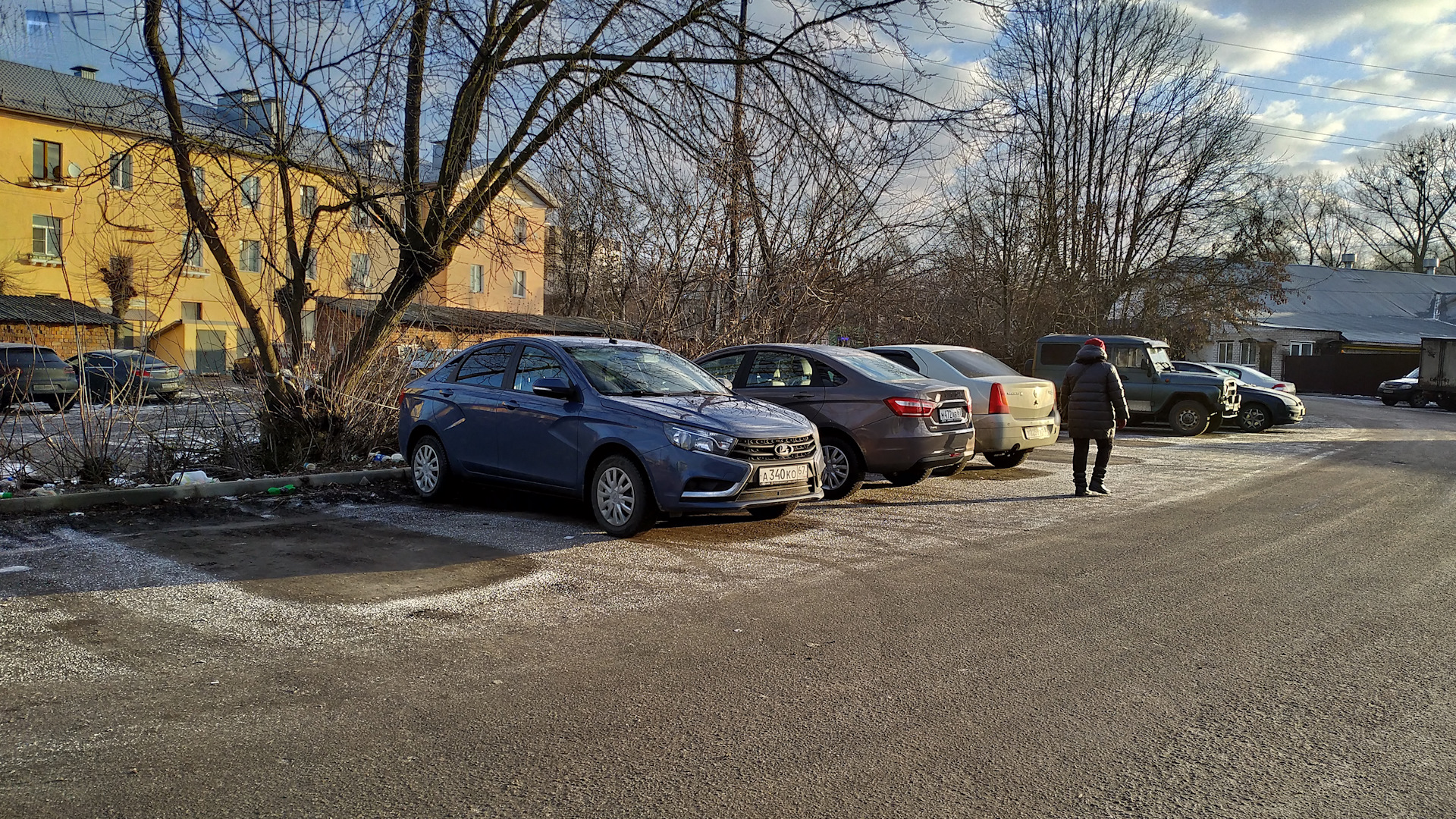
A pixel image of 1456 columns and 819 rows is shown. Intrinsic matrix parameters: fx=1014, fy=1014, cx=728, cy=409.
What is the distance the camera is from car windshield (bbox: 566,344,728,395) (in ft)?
28.0

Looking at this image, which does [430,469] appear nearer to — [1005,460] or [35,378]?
[35,378]

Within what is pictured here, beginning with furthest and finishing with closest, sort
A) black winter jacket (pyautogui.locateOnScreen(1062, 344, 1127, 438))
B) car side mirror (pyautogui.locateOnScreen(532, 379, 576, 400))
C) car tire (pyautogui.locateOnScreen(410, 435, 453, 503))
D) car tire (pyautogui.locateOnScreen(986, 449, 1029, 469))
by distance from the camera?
car tire (pyautogui.locateOnScreen(986, 449, 1029, 469)) < black winter jacket (pyautogui.locateOnScreen(1062, 344, 1127, 438)) < car tire (pyautogui.locateOnScreen(410, 435, 453, 503)) < car side mirror (pyautogui.locateOnScreen(532, 379, 576, 400))

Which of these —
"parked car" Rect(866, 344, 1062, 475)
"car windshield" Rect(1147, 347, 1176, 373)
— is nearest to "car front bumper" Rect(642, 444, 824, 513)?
"parked car" Rect(866, 344, 1062, 475)

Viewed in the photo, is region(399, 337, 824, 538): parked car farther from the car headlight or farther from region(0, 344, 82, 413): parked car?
region(0, 344, 82, 413): parked car

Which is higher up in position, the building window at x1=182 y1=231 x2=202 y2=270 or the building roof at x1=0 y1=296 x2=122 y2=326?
the building roof at x1=0 y1=296 x2=122 y2=326

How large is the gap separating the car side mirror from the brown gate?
4676 centimetres

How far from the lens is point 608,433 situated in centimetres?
796

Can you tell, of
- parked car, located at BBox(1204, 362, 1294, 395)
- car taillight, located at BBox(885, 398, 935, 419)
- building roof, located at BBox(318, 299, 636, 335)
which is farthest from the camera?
parked car, located at BBox(1204, 362, 1294, 395)

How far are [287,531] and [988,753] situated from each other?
20.2 feet

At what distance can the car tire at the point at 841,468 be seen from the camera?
10117mm

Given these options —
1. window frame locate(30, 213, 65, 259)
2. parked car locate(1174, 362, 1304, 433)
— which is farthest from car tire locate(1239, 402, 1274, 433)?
window frame locate(30, 213, 65, 259)

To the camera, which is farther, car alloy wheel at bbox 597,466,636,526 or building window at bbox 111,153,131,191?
building window at bbox 111,153,131,191

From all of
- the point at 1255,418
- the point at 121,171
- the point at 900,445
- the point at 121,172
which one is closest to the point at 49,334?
the point at 121,172

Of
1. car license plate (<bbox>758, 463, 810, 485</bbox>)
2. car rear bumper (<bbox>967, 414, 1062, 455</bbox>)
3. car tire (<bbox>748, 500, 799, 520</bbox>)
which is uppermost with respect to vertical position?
car rear bumper (<bbox>967, 414, 1062, 455</bbox>)
